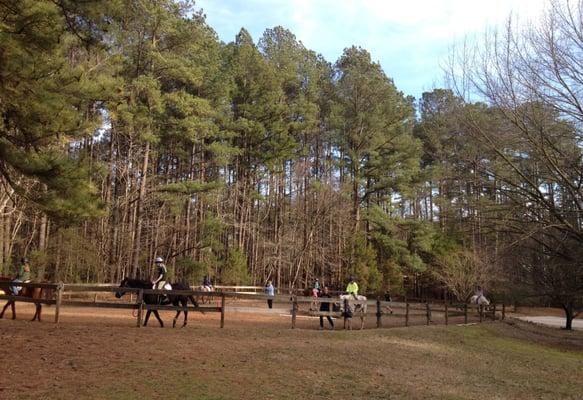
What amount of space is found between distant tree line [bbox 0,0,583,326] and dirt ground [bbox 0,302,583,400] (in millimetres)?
2657

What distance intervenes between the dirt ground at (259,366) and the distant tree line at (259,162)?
8.72ft

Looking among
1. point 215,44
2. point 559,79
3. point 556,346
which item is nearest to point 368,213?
point 215,44

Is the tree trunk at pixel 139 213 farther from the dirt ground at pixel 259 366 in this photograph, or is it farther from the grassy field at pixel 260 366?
the grassy field at pixel 260 366

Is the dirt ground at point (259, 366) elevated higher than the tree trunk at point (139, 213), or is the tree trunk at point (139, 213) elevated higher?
the tree trunk at point (139, 213)

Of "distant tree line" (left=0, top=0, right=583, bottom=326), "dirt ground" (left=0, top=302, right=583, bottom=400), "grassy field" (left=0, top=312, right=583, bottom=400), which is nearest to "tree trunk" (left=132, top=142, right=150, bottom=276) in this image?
"distant tree line" (left=0, top=0, right=583, bottom=326)

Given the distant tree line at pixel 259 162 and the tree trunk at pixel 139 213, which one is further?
the tree trunk at pixel 139 213

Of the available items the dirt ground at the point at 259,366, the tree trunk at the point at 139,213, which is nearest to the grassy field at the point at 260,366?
the dirt ground at the point at 259,366

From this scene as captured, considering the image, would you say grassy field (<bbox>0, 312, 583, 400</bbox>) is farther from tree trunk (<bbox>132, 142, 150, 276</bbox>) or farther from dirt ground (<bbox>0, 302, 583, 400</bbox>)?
tree trunk (<bbox>132, 142, 150, 276</bbox>)

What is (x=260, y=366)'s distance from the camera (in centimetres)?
938

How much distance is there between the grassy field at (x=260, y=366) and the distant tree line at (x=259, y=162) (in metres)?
2.66

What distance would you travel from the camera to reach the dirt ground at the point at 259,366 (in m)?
7.45

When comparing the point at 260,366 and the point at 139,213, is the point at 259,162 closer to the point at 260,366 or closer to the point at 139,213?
the point at 139,213

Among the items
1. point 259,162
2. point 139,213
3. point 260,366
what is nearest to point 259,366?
point 260,366

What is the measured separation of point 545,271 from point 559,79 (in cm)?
1304
